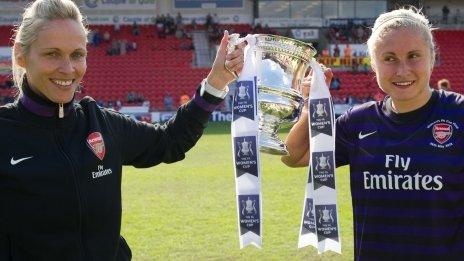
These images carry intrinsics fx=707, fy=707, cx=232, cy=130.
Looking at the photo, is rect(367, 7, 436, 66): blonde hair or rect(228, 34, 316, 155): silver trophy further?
rect(228, 34, 316, 155): silver trophy

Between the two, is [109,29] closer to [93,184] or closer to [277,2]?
[277,2]

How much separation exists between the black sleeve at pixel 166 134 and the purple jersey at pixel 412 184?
66cm

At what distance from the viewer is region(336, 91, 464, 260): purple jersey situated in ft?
8.61

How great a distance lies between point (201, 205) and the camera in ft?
29.5

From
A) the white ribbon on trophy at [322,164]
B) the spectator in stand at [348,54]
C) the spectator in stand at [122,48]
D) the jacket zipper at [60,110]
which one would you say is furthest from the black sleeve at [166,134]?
the spectator in stand at [122,48]

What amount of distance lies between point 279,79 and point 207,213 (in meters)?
5.37

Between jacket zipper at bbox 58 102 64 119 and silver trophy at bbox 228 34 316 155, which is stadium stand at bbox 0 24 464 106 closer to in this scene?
silver trophy at bbox 228 34 316 155

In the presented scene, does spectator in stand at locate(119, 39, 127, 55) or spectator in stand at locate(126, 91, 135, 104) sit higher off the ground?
spectator in stand at locate(119, 39, 127, 55)

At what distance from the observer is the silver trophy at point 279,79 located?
3127 millimetres

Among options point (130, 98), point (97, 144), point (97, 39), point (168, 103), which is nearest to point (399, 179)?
point (97, 144)

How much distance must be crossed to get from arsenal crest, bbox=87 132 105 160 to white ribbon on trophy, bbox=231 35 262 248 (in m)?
0.61

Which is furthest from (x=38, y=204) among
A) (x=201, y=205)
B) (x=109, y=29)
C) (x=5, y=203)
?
(x=109, y=29)

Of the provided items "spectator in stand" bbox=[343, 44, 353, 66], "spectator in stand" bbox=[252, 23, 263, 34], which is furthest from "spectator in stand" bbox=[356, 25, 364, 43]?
"spectator in stand" bbox=[252, 23, 263, 34]

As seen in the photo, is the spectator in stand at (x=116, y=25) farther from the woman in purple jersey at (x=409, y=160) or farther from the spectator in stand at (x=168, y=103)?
the woman in purple jersey at (x=409, y=160)
